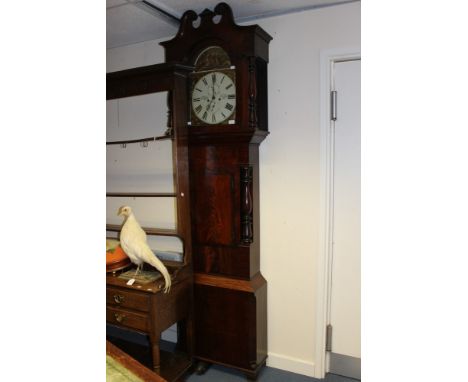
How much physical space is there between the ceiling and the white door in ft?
1.37

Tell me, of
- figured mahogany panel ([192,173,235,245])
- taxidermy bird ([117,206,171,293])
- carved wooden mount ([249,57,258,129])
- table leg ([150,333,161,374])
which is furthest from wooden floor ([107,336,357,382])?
carved wooden mount ([249,57,258,129])

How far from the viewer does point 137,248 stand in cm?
194

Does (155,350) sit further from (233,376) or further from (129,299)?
(233,376)

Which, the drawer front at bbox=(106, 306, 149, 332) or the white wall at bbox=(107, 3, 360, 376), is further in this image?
the white wall at bbox=(107, 3, 360, 376)

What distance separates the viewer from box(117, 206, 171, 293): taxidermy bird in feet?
6.32

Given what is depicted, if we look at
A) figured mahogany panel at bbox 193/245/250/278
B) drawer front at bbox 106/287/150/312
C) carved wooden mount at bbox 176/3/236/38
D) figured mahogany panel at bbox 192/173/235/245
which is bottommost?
drawer front at bbox 106/287/150/312

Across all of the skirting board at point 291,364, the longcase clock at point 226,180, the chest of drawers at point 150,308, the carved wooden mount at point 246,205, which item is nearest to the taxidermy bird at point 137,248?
the chest of drawers at point 150,308

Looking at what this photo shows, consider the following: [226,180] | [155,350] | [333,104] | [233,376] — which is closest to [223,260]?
[226,180]

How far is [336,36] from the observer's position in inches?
75.2

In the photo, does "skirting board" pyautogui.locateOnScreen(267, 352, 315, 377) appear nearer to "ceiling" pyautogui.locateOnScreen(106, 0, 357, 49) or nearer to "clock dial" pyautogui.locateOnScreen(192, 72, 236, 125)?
"clock dial" pyautogui.locateOnScreen(192, 72, 236, 125)

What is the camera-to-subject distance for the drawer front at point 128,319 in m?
1.88
